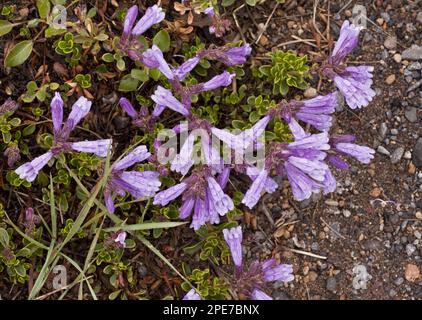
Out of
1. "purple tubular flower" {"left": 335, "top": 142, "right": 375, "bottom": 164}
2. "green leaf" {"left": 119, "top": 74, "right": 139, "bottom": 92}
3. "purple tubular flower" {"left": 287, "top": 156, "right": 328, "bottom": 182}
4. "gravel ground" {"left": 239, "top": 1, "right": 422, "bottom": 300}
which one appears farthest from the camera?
"gravel ground" {"left": 239, "top": 1, "right": 422, "bottom": 300}

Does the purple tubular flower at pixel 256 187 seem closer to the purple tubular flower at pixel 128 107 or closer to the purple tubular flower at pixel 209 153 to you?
the purple tubular flower at pixel 209 153

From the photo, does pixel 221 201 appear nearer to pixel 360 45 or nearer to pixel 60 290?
pixel 60 290

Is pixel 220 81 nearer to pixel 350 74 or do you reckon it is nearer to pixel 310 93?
pixel 350 74

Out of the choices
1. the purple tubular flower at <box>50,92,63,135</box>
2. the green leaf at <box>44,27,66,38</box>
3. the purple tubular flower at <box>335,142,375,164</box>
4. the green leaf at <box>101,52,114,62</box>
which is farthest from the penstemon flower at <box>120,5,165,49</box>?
the purple tubular flower at <box>335,142,375,164</box>

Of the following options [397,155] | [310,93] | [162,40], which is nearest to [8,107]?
[162,40]

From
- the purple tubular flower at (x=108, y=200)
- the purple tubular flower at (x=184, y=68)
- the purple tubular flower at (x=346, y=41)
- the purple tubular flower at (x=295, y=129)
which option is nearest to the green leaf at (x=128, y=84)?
the purple tubular flower at (x=184, y=68)

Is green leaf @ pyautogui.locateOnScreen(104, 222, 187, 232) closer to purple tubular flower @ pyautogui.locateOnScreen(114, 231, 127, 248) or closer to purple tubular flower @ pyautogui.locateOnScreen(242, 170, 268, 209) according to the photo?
purple tubular flower @ pyautogui.locateOnScreen(114, 231, 127, 248)
